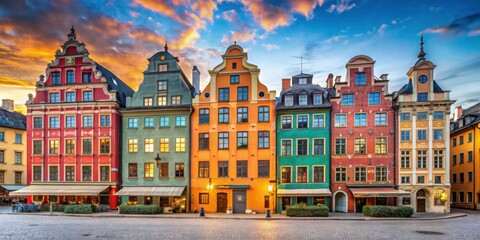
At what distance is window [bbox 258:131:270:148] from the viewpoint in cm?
3350

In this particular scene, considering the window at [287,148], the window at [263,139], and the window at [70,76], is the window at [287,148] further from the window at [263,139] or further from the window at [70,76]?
the window at [70,76]

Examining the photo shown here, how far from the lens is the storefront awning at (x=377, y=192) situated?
99.9ft

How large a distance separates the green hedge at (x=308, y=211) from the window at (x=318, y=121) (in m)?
8.99

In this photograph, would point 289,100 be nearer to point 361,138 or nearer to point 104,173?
point 361,138

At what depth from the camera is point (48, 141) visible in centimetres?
3634

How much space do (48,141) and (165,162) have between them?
14.3 meters

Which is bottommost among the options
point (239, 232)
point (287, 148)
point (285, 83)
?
point (239, 232)

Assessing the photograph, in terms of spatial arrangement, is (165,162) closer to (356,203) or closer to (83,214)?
(83,214)

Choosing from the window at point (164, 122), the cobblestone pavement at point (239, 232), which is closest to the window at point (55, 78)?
the window at point (164, 122)

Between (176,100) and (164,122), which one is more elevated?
(176,100)

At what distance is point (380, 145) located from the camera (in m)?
33.0

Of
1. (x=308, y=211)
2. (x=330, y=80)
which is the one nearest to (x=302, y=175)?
(x=308, y=211)

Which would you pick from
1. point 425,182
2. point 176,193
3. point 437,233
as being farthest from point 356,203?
point 176,193

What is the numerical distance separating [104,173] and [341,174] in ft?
85.2
